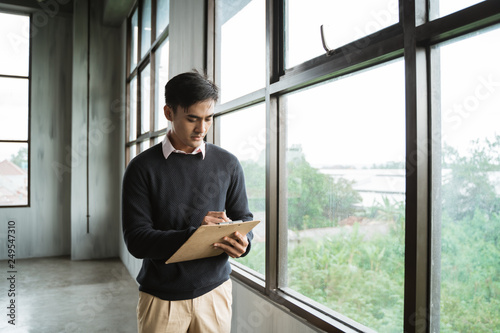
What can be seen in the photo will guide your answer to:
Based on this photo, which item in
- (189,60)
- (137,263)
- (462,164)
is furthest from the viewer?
(137,263)

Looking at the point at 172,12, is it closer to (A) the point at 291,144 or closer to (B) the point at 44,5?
(A) the point at 291,144

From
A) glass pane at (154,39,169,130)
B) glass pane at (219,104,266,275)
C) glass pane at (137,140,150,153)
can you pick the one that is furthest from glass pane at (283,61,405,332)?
glass pane at (137,140,150,153)

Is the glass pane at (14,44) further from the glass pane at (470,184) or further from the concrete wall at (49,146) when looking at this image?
A: the glass pane at (470,184)

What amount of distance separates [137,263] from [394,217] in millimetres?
3440

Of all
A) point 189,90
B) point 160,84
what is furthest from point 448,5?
point 160,84

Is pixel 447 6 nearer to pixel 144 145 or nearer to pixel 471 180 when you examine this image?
pixel 471 180

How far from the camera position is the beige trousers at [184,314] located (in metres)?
1.34

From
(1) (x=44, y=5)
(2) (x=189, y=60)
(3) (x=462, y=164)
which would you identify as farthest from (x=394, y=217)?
(1) (x=44, y=5)

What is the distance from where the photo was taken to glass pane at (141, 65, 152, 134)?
13.7 feet

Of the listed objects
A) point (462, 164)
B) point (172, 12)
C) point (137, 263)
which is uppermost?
point (172, 12)

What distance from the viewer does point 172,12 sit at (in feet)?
8.78

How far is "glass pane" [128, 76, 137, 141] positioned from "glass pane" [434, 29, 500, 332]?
4189 mm

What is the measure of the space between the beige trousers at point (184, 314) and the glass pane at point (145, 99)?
300 cm

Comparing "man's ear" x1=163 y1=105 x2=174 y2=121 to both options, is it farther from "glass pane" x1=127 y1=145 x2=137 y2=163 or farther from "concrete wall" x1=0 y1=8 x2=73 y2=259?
"concrete wall" x1=0 y1=8 x2=73 y2=259
